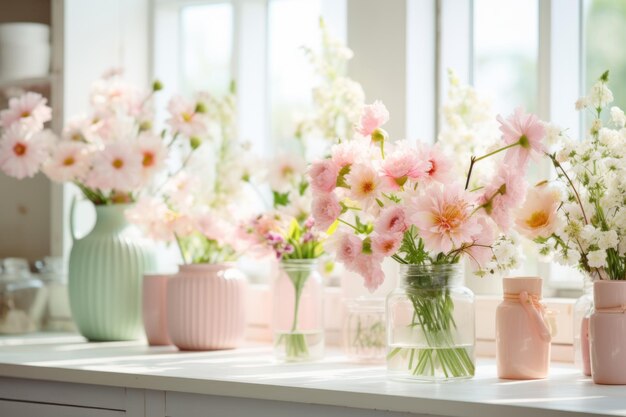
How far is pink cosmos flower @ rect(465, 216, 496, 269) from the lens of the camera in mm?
1745

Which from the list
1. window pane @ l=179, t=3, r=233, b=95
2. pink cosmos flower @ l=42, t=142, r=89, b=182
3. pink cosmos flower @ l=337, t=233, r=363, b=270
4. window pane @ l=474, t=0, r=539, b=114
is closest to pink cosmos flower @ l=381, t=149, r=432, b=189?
pink cosmos flower @ l=337, t=233, r=363, b=270

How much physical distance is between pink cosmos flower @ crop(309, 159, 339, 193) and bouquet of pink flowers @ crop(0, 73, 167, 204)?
2.52 feet

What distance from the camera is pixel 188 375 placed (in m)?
1.88

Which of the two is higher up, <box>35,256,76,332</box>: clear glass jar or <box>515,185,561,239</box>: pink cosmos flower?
<box>515,185,561,239</box>: pink cosmos flower

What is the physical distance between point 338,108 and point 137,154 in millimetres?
482

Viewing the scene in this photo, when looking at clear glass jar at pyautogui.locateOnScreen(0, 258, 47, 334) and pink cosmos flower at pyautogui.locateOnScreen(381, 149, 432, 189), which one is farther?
clear glass jar at pyautogui.locateOnScreen(0, 258, 47, 334)

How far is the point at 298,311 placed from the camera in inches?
89.9

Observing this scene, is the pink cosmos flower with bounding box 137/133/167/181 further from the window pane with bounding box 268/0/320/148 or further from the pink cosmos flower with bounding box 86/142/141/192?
the window pane with bounding box 268/0/320/148

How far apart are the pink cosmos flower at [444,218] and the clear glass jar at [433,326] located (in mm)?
162

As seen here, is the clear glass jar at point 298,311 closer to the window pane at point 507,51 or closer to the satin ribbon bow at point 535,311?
the satin ribbon bow at point 535,311

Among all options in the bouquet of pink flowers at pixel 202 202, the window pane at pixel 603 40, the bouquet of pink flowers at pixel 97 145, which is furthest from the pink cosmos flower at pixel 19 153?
the window pane at pixel 603 40

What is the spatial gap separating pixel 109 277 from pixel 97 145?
328 millimetres

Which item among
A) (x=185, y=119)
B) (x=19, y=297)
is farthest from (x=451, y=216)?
(x=19, y=297)

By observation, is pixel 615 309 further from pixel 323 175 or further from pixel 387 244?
pixel 323 175
